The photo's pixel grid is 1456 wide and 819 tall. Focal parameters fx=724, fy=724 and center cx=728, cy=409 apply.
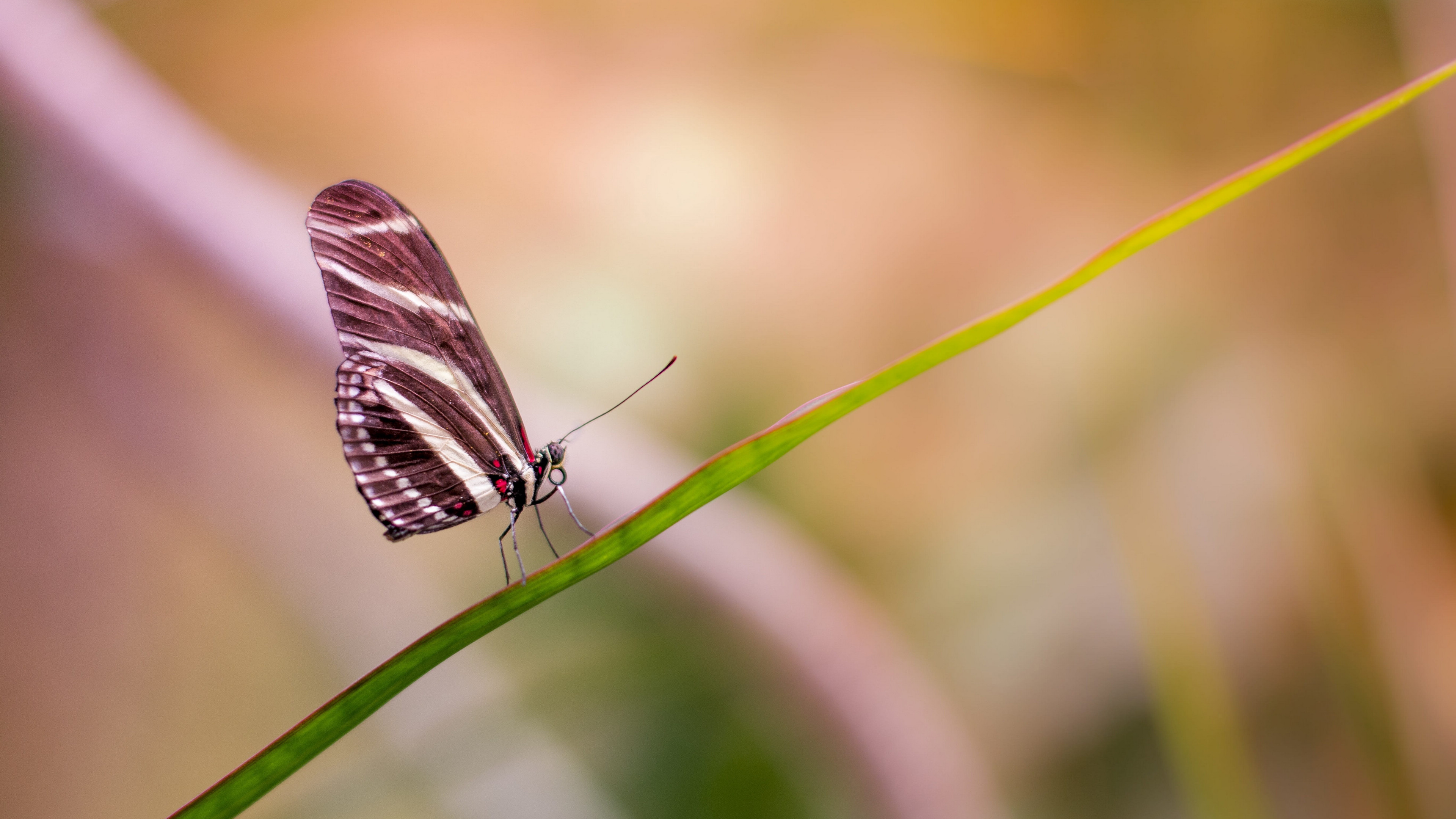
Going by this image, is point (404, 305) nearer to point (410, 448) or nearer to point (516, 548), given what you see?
point (410, 448)

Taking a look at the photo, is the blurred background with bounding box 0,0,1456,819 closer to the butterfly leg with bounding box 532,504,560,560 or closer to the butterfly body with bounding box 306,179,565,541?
the butterfly leg with bounding box 532,504,560,560

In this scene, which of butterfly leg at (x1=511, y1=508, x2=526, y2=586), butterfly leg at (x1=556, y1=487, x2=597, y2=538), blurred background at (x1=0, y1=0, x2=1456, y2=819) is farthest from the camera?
blurred background at (x1=0, y1=0, x2=1456, y2=819)

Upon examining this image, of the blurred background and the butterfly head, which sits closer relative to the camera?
the butterfly head

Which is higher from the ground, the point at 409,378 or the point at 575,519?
the point at 409,378

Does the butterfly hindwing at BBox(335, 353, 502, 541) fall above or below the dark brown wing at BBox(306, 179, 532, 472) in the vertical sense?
below

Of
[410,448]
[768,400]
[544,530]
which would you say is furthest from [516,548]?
[768,400]

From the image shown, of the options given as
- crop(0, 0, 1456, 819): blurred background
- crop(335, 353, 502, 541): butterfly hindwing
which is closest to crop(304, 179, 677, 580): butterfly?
crop(335, 353, 502, 541): butterfly hindwing

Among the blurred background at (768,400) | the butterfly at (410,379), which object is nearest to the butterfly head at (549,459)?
the butterfly at (410,379)
